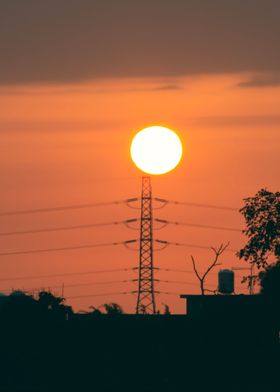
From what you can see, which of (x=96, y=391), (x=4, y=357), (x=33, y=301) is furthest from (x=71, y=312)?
(x=96, y=391)

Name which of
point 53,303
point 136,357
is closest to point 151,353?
point 136,357

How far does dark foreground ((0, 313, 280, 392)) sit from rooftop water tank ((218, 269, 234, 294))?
178ft

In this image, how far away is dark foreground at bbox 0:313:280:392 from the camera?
90.2 metres

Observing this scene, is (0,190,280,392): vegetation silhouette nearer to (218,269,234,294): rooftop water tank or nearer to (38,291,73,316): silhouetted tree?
(38,291,73,316): silhouetted tree

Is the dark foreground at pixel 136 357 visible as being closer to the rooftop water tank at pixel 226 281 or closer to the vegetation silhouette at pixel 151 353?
the vegetation silhouette at pixel 151 353

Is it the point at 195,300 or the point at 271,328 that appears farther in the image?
the point at 195,300

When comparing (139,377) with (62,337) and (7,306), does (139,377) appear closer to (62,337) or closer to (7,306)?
(62,337)

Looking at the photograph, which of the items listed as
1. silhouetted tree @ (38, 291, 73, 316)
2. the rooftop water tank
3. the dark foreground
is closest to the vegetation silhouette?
the dark foreground

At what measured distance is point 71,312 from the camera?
13150 centimetres

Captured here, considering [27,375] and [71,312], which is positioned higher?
[71,312]

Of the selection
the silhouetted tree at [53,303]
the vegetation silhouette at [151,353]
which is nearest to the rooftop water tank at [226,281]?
the silhouetted tree at [53,303]

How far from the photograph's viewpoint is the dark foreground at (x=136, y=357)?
90188 mm

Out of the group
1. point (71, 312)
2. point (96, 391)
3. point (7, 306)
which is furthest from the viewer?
point (71, 312)

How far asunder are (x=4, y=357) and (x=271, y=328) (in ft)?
72.2
